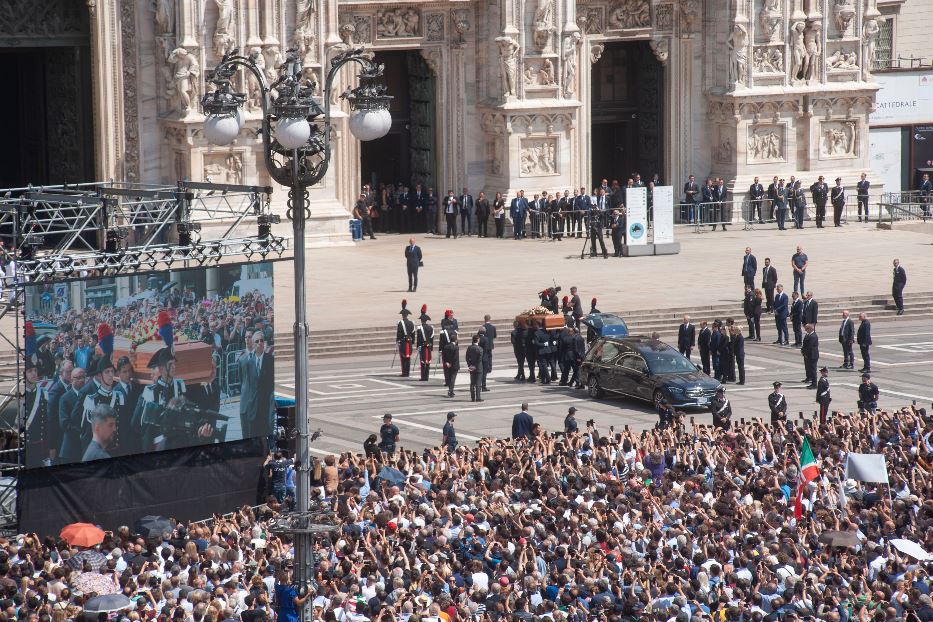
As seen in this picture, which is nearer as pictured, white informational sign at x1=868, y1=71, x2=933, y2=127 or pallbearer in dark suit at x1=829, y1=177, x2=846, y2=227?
pallbearer in dark suit at x1=829, y1=177, x2=846, y2=227

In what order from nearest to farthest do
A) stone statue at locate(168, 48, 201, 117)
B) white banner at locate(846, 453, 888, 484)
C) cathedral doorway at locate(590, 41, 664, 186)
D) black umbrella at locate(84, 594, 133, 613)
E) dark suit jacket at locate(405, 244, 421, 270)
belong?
1. black umbrella at locate(84, 594, 133, 613)
2. white banner at locate(846, 453, 888, 484)
3. dark suit jacket at locate(405, 244, 421, 270)
4. stone statue at locate(168, 48, 201, 117)
5. cathedral doorway at locate(590, 41, 664, 186)

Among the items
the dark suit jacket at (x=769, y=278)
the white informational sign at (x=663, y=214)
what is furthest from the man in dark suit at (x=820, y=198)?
the dark suit jacket at (x=769, y=278)

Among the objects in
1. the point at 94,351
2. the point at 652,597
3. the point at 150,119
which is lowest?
the point at 652,597

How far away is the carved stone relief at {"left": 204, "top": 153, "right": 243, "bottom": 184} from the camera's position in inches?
1940

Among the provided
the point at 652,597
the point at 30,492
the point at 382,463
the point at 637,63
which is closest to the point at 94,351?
the point at 30,492

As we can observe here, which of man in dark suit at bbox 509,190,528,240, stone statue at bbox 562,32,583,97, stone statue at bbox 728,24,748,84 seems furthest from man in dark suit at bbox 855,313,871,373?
stone statue at bbox 728,24,748,84

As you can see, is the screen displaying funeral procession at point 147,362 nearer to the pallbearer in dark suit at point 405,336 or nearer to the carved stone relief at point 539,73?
the pallbearer in dark suit at point 405,336

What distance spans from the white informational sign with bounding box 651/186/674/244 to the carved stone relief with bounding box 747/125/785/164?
732cm

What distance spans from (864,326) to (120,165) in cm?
2163

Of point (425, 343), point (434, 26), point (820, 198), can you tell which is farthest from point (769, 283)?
point (434, 26)

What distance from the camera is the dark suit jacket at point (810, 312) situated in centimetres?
3962

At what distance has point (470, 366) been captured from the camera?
35.8 m

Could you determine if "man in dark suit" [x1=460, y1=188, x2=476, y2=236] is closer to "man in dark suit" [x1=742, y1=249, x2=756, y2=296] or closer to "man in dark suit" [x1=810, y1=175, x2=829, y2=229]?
"man in dark suit" [x1=810, y1=175, x2=829, y2=229]

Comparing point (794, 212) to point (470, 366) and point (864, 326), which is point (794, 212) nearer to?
point (864, 326)
